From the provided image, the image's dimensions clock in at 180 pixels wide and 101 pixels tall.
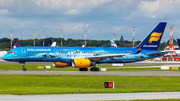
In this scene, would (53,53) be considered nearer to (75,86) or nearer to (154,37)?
(154,37)

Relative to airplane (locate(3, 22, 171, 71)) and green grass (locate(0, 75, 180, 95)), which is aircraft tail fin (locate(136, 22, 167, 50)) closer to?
airplane (locate(3, 22, 171, 71))

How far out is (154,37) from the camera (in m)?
68.4

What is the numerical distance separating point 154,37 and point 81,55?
18104 millimetres

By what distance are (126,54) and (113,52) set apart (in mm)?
3191

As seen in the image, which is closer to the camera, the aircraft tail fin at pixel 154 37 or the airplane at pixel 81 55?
the airplane at pixel 81 55

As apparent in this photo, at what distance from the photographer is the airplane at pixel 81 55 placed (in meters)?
57.8

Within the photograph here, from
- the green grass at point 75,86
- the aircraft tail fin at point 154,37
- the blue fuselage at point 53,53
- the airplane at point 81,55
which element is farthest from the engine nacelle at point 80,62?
the green grass at point 75,86

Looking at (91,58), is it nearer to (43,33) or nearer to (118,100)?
(118,100)

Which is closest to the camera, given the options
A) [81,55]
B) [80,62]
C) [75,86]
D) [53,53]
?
[75,86]

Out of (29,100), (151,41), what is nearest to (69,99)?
(29,100)

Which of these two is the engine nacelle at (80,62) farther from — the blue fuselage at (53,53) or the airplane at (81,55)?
the blue fuselage at (53,53)

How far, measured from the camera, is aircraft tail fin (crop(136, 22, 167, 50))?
2677 inches

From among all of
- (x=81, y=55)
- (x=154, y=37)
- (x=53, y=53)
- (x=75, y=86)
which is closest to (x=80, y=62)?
(x=81, y=55)

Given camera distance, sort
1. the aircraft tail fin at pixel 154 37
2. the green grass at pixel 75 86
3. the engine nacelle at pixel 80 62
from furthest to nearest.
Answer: the aircraft tail fin at pixel 154 37 → the engine nacelle at pixel 80 62 → the green grass at pixel 75 86
